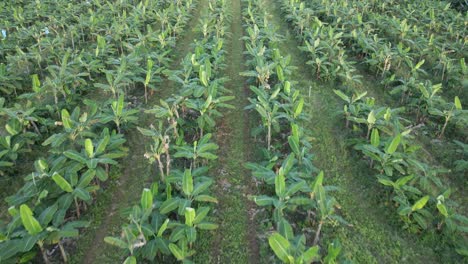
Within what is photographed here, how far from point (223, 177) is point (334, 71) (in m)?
4.62

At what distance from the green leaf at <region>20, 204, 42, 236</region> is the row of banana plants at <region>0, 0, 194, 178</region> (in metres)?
2.01

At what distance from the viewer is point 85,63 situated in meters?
8.34

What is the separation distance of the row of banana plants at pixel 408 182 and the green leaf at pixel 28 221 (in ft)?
15.7

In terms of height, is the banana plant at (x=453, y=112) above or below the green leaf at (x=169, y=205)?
below

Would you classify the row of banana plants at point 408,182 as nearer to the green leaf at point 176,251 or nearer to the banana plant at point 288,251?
the banana plant at point 288,251

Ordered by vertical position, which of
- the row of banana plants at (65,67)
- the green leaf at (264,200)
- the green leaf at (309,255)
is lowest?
the row of banana plants at (65,67)

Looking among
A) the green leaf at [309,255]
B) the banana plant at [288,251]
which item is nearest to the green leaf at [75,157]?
A: the banana plant at [288,251]

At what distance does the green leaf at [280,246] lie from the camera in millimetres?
3746

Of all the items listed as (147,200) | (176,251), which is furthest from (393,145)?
(147,200)

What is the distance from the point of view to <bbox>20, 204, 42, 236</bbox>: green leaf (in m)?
3.84

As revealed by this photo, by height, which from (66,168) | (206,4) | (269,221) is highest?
(66,168)

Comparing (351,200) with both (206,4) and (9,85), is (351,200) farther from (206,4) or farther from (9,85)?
(206,4)

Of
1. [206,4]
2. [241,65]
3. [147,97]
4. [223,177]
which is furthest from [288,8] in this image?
[223,177]

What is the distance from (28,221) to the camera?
386 cm
